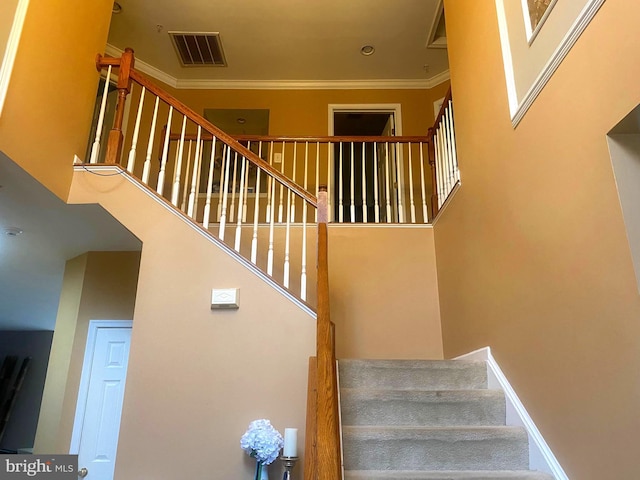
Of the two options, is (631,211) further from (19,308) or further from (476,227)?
(19,308)

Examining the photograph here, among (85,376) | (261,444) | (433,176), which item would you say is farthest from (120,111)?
(433,176)

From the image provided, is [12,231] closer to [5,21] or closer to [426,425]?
[5,21]

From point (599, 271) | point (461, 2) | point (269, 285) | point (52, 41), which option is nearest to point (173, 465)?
point (269, 285)

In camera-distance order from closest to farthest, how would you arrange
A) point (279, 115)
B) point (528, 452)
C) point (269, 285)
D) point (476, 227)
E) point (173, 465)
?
point (528, 452) < point (173, 465) < point (269, 285) < point (476, 227) < point (279, 115)

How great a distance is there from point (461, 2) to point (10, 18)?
304 centimetres

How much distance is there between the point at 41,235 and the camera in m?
3.53

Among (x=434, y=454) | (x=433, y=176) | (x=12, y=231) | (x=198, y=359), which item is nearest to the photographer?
(x=434, y=454)

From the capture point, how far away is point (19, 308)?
611 centimetres

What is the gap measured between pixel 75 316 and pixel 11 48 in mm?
2273

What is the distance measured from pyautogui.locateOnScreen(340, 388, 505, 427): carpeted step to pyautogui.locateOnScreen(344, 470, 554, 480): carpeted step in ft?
1.18

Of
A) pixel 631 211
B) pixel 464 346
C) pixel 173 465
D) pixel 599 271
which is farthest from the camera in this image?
pixel 464 346

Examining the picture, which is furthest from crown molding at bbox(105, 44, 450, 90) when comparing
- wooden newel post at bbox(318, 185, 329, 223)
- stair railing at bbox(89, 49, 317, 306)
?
wooden newel post at bbox(318, 185, 329, 223)

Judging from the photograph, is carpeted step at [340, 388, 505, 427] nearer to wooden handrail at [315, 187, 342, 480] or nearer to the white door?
wooden handrail at [315, 187, 342, 480]

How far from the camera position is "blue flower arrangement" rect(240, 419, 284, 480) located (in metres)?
2.27
